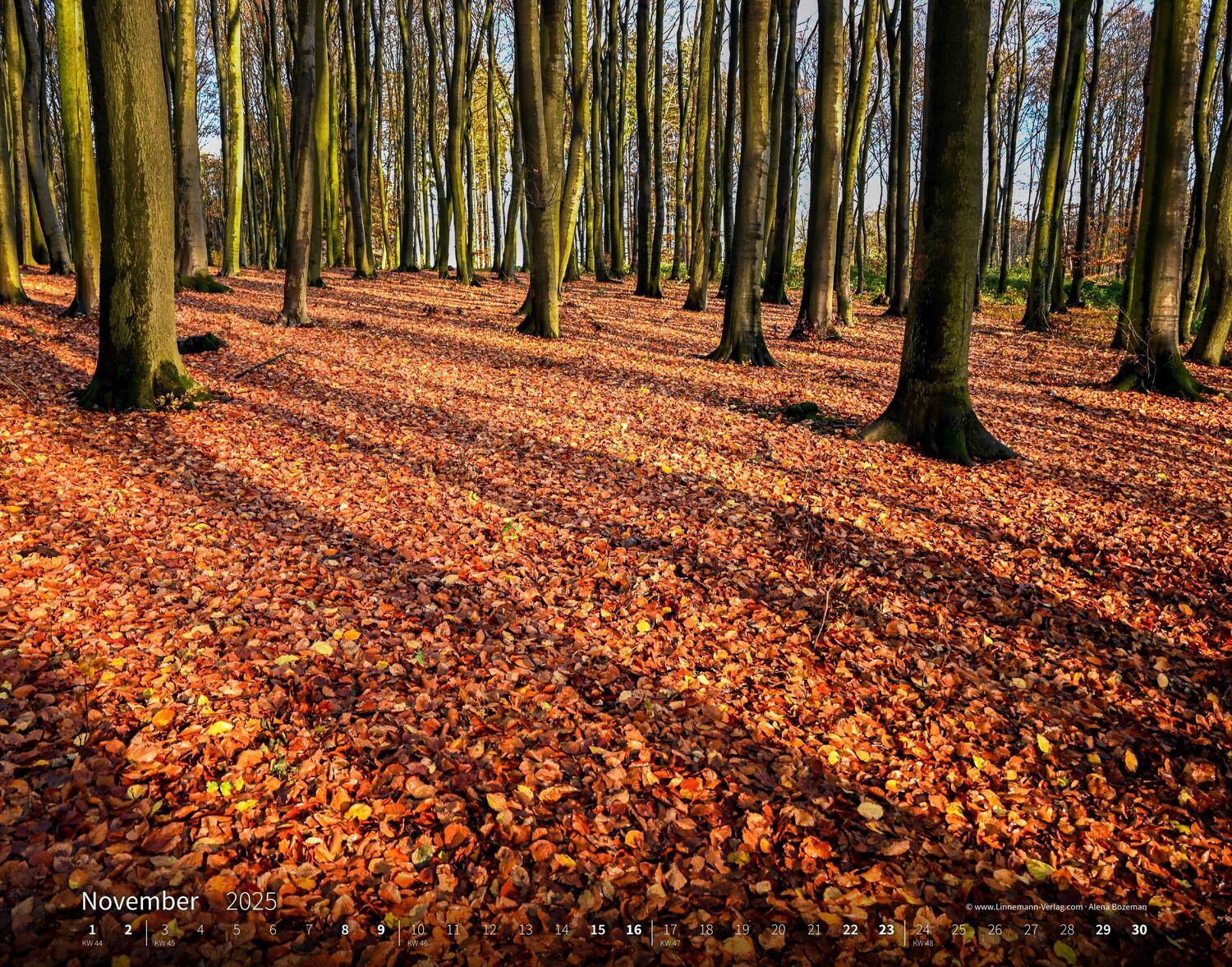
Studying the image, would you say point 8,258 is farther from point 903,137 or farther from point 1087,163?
point 1087,163

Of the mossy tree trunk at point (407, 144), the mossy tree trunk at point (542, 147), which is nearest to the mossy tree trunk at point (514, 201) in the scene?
the mossy tree trunk at point (407, 144)

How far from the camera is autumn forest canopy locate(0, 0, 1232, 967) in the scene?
2.70m

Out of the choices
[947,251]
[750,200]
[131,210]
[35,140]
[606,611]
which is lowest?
[606,611]

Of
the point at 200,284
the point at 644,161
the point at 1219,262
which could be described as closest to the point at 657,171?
the point at 644,161

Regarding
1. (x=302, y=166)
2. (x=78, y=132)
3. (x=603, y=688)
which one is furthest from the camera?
(x=302, y=166)

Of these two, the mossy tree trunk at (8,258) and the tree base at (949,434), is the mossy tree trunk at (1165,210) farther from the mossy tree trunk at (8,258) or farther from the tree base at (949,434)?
the mossy tree trunk at (8,258)

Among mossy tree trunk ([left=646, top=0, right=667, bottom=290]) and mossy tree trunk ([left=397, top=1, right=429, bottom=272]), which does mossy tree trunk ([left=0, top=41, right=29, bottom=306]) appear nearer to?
mossy tree trunk ([left=397, top=1, right=429, bottom=272])

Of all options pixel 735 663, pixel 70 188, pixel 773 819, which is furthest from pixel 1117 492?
pixel 70 188

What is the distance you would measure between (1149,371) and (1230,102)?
7.70 m

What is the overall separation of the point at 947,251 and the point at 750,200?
481 centimetres

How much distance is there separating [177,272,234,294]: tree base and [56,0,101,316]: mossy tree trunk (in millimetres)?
4740

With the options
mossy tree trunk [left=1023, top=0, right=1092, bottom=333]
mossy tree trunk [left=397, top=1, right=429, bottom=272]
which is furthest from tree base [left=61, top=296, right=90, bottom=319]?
mossy tree trunk [left=1023, top=0, right=1092, bottom=333]

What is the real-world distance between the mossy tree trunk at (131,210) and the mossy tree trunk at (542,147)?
6790mm

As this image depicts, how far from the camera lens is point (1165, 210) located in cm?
990
